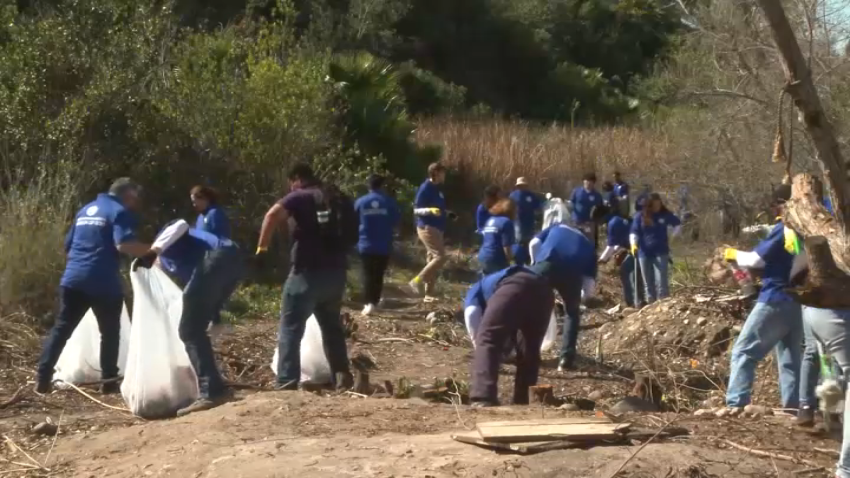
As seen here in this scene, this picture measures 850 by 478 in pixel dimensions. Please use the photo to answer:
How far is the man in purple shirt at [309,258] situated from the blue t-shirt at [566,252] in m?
2.39

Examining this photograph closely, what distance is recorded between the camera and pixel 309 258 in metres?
8.90

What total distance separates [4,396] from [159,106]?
788cm

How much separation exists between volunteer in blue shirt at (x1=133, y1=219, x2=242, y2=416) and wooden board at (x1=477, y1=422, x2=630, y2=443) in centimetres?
272

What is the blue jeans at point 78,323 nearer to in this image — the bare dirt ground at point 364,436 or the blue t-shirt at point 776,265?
the bare dirt ground at point 364,436

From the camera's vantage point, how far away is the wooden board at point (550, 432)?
244 inches

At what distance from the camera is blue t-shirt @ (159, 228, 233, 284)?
28.5ft

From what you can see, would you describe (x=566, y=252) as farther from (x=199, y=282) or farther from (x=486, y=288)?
(x=199, y=282)

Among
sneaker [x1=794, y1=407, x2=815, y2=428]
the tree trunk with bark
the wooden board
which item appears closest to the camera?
the tree trunk with bark

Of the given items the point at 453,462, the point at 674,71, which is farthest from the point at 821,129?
the point at 674,71

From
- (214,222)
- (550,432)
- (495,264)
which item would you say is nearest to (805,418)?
(550,432)

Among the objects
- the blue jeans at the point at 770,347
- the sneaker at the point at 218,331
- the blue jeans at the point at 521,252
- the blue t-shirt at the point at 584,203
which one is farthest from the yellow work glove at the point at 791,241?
the blue t-shirt at the point at 584,203

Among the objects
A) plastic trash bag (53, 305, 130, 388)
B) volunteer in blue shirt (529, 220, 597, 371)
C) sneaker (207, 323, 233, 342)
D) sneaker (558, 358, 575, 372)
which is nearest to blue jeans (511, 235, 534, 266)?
volunteer in blue shirt (529, 220, 597, 371)

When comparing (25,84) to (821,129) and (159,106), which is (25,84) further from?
(821,129)

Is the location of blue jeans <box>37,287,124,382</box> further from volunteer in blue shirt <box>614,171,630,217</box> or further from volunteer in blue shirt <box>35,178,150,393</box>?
volunteer in blue shirt <box>614,171,630,217</box>
